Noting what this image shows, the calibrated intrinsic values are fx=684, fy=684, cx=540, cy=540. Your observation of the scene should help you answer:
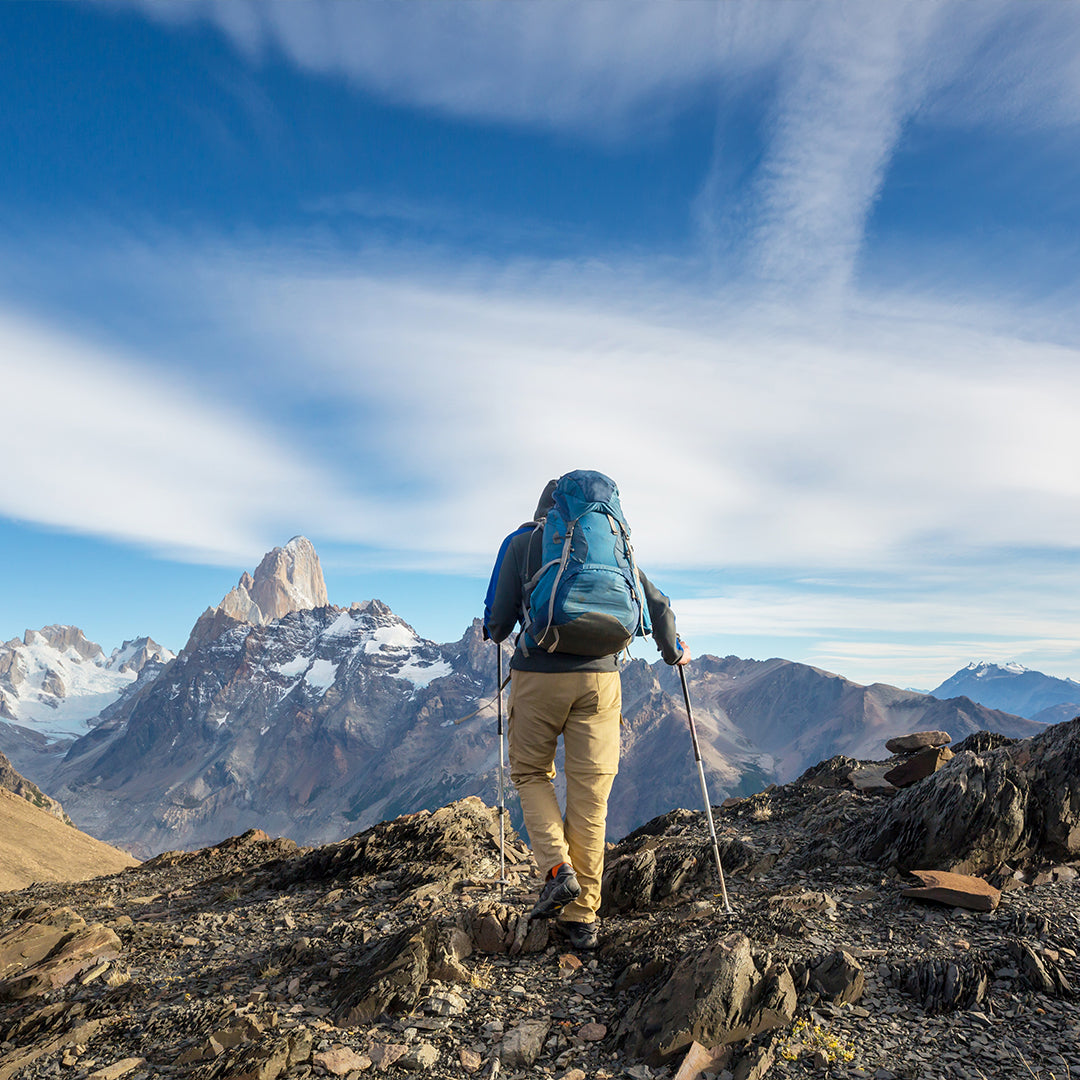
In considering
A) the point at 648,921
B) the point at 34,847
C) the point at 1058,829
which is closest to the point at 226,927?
the point at 648,921

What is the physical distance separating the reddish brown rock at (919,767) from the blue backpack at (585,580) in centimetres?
739

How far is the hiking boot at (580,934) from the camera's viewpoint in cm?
715

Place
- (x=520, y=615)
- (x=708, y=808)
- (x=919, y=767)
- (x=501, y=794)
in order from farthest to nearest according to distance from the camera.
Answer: (x=919, y=767)
(x=501, y=794)
(x=708, y=808)
(x=520, y=615)

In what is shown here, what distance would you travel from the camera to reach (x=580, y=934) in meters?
7.19

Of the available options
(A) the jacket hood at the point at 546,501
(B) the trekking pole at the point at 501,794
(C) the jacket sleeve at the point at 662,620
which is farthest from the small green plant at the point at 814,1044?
(A) the jacket hood at the point at 546,501

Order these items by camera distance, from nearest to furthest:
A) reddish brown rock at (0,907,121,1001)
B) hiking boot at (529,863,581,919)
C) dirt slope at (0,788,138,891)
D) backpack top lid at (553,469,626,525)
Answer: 1. hiking boot at (529,863,581,919)
2. backpack top lid at (553,469,626,525)
3. reddish brown rock at (0,907,121,1001)
4. dirt slope at (0,788,138,891)

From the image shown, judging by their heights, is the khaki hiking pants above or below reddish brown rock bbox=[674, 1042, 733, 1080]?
above

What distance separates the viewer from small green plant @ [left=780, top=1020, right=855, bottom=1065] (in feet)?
16.3

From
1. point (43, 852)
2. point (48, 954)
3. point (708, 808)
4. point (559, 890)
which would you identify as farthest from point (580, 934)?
point (43, 852)

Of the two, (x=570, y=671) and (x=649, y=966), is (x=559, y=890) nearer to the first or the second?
(x=649, y=966)

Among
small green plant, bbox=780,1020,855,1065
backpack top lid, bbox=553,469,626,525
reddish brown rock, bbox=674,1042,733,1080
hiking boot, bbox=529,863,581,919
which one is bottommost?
reddish brown rock, bbox=674,1042,733,1080

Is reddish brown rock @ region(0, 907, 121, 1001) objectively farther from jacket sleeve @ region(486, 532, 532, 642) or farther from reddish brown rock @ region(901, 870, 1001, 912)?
reddish brown rock @ region(901, 870, 1001, 912)

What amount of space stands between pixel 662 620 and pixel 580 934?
11.4ft

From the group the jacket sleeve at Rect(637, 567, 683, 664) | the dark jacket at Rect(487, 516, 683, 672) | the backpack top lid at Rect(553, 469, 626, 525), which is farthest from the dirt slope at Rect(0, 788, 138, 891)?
the backpack top lid at Rect(553, 469, 626, 525)
